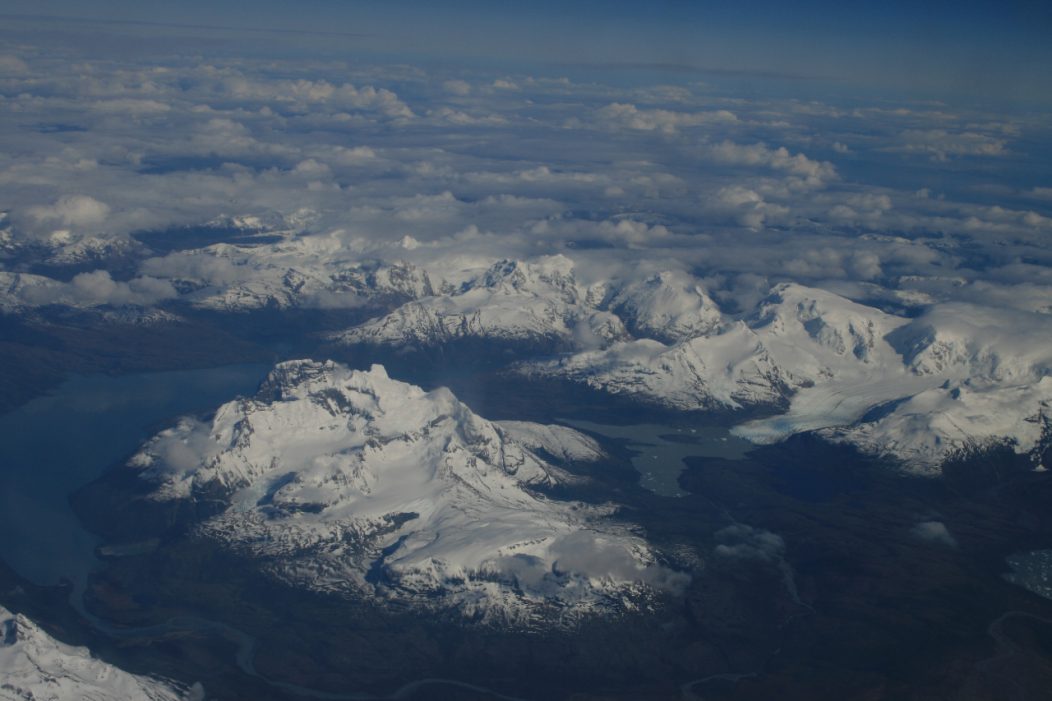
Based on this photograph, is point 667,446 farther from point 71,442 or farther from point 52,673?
point 52,673

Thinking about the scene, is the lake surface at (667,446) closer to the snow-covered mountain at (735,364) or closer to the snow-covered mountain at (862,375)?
the snow-covered mountain at (862,375)

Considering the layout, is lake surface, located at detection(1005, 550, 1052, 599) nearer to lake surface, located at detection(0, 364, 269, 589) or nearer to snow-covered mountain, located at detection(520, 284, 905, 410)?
snow-covered mountain, located at detection(520, 284, 905, 410)

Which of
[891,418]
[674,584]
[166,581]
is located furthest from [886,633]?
[166,581]

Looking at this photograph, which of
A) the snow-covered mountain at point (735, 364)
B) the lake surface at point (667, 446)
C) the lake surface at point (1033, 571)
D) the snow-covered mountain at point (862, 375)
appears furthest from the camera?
the snow-covered mountain at point (735, 364)

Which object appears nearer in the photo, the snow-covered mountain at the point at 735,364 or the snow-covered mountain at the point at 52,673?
the snow-covered mountain at the point at 52,673

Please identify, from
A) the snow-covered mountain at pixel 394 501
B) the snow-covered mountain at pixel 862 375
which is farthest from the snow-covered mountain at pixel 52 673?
the snow-covered mountain at pixel 862 375

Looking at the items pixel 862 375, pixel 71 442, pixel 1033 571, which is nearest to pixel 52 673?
pixel 71 442
